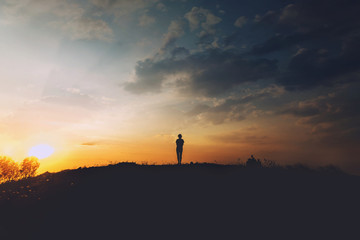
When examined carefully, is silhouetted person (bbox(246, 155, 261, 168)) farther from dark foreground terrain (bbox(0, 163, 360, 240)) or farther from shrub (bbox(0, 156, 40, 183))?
shrub (bbox(0, 156, 40, 183))

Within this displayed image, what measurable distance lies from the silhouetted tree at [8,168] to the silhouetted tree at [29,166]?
1268mm

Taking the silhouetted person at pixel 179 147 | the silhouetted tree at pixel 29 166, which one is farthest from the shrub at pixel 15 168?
the silhouetted person at pixel 179 147

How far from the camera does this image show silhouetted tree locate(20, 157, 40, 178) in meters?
52.5

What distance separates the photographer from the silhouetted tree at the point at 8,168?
49050 mm

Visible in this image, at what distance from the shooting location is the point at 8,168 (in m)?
50.0

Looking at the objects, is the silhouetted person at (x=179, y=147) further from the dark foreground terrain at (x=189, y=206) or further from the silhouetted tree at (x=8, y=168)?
the silhouetted tree at (x=8, y=168)

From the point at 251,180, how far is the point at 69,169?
50.9 ft

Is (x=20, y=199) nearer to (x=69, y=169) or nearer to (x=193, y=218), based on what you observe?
(x=69, y=169)

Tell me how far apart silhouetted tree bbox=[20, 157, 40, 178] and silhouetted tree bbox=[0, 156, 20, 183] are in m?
1.27

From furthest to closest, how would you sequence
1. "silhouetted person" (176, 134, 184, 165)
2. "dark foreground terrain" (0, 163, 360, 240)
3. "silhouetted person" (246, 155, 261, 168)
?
"silhouetted person" (176, 134, 184, 165) < "silhouetted person" (246, 155, 261, 168) < "dark foreground terrain" (0, 163, 360, 240)

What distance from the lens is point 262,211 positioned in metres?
10.9

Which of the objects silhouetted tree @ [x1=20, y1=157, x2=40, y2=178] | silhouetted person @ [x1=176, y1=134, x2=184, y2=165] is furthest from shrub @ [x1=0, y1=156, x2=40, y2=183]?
silhouetted person @ [x1=176, y1=134, x2=184, y2=165]

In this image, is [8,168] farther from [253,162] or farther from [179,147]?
[253,162]

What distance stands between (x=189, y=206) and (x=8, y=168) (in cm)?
5464
